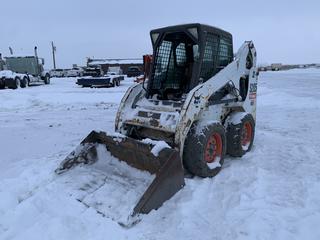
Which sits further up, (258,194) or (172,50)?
(172,50)

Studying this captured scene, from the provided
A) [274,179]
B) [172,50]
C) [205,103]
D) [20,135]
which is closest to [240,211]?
[274,179]

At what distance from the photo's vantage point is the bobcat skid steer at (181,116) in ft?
15.0

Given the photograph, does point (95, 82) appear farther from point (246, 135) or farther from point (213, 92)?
point (213, 92)

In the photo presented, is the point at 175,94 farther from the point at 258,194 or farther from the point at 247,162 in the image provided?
the point at 258,194

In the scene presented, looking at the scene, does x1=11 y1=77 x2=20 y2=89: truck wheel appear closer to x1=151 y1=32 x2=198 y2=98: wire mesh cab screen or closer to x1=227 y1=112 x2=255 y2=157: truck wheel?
x1=151 y1=32 x2=198 y2=98: wire mesh cab screen

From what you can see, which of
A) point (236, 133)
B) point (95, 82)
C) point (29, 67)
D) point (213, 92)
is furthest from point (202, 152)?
point (29, 67)

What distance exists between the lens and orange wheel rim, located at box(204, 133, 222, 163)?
531 cm

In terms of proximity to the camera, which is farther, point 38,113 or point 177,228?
point 38,113

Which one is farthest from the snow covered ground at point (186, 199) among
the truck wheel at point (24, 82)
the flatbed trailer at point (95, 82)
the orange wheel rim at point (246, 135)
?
the truck wheel at point (24, 82)

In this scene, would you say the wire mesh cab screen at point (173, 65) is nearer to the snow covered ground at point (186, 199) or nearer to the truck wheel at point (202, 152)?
the truck wheel at point (202, 152)

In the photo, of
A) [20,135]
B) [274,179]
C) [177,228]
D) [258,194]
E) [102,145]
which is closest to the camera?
[177,228]

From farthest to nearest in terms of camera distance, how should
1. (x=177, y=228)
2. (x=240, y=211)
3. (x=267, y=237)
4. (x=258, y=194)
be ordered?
(x=258, y=194), (x=240, y=211), (x=177, y=228), (x=267, y=237)

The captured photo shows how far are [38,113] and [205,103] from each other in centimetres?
893

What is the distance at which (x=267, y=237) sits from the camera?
11.6 ft
